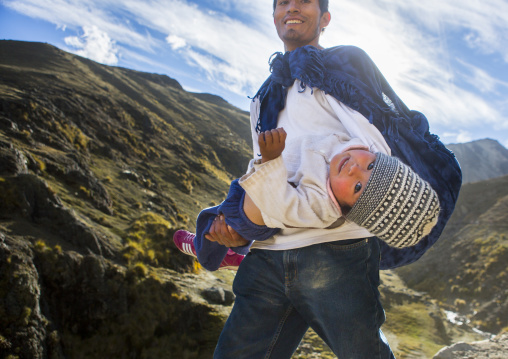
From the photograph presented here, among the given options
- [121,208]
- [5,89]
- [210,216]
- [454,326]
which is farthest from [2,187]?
[454,326]

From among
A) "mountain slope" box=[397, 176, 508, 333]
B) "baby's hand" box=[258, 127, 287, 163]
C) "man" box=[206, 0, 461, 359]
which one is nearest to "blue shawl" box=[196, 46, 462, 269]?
"man" box=[206, 0, 461, 359]

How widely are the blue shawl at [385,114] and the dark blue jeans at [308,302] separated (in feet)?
0.73

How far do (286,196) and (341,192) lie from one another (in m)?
0.28

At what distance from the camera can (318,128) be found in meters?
1.98

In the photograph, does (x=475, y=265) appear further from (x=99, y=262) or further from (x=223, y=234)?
(x=223, y=234)

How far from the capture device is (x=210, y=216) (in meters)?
2.09

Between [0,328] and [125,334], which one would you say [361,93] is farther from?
[125,334]

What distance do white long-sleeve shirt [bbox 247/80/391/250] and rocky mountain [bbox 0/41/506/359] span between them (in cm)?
598

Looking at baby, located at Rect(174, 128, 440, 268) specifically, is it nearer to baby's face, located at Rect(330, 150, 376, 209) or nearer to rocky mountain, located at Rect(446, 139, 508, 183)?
baby's face, located at Rect(330, 150, 376, 209)

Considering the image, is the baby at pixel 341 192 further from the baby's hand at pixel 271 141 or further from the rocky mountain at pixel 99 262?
the rocky mountain at pixel 99 262

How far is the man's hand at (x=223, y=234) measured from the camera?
1895 mm

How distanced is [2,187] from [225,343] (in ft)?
26.2

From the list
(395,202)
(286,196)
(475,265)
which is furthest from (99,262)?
(475,265)

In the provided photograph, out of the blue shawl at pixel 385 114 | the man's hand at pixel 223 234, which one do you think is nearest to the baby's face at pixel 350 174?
the blue shawl at pixel 385 114
